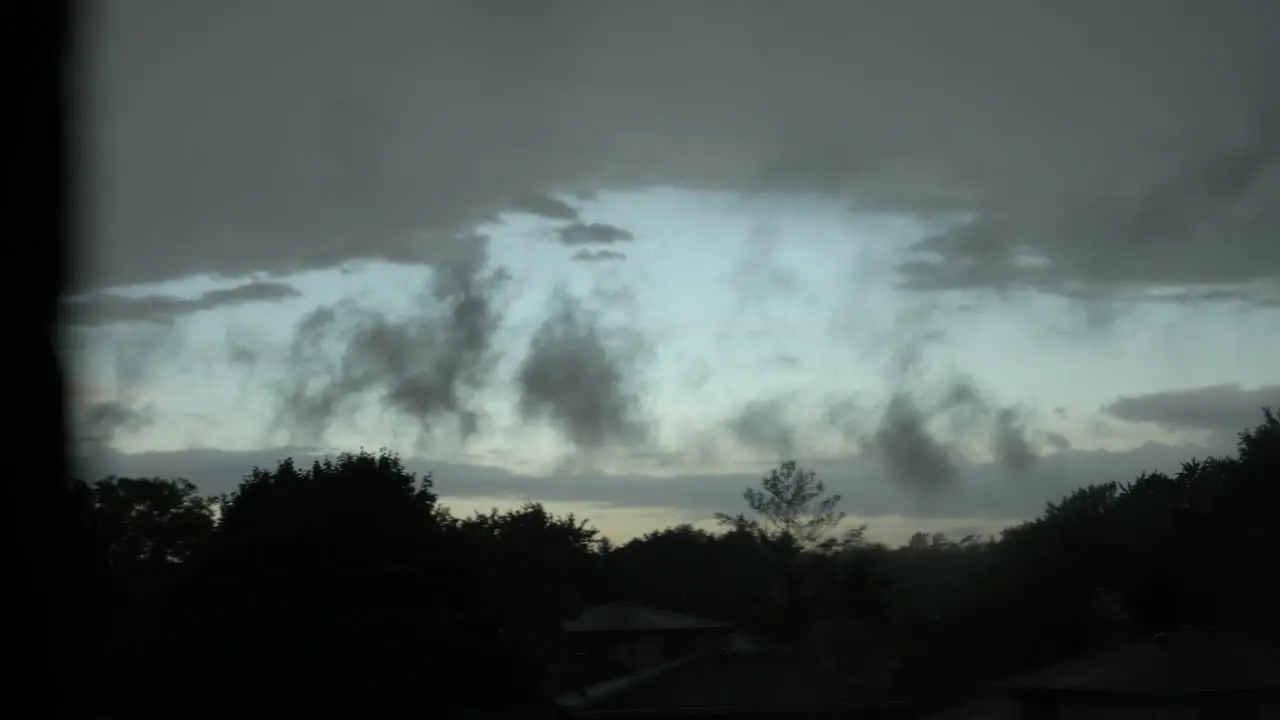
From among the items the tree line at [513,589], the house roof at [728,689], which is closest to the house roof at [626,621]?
the tree line at [513,589]

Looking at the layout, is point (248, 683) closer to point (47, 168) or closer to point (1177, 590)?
point (47, 168)

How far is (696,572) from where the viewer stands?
3661 inches

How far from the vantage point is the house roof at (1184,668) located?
115 ft

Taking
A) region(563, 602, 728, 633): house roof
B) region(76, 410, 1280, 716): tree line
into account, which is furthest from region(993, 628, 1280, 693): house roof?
region(563, 602, 728, 633): house roof

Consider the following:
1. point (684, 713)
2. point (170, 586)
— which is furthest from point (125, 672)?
point (684, 713)

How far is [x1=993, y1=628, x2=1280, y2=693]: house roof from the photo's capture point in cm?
3516

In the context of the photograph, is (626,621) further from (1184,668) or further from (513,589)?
(1184,668)

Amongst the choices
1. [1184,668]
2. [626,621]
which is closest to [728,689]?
[1184,668]

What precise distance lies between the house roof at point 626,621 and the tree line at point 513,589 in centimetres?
204

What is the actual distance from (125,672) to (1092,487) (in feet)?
278

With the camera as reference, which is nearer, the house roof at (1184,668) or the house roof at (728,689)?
the house roof at (1184,668)

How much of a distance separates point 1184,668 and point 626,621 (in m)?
30.0

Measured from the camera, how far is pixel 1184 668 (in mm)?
35875

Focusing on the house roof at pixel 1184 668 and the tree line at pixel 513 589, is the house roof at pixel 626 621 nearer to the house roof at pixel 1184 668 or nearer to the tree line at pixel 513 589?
the tree line at pixel 513 589
